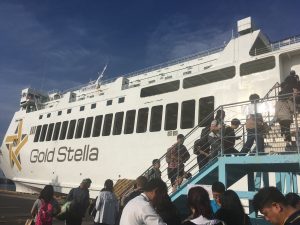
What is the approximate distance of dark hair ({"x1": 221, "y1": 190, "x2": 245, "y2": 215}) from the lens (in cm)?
341

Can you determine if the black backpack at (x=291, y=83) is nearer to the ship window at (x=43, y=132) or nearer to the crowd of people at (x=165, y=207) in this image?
the crowd of people at (x=165, y=207)

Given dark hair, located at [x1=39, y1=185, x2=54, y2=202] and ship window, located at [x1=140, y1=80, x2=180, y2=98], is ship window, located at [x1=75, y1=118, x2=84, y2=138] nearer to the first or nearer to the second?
ship window, located at [x1=140, y1=80, x2=180, y2=98]

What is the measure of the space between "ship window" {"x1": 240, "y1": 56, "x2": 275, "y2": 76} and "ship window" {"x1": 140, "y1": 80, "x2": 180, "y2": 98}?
102 inches

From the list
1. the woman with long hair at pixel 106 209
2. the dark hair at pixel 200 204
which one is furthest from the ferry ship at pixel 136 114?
the dark hair at pixel 200 204

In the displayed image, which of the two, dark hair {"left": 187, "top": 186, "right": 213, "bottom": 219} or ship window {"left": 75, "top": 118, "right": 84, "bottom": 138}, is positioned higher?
ship window {"left": 75, "top": 118, "right": 84, "bottom": 138}

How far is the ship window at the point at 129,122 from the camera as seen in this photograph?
43.4ft

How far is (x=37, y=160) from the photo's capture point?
1802 centimetres

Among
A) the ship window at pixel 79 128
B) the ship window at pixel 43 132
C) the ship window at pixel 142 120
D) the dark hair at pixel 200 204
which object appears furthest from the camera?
the ship window at pixel 43 132

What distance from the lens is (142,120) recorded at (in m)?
12.9

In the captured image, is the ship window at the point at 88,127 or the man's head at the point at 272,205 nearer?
the man's head at the point at 272,205

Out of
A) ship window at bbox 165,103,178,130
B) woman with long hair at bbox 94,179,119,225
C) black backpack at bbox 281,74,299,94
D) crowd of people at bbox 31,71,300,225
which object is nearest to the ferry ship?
ship window at bbox 165,103,178,130

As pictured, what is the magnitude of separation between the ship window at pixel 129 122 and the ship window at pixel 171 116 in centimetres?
175

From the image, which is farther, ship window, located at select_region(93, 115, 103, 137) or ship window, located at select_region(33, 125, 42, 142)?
ship window, located at select_region(33, 125, 42, 142)

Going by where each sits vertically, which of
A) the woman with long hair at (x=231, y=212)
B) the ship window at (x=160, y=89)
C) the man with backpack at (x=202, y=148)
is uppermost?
the ship window at (x=160, y=89)
